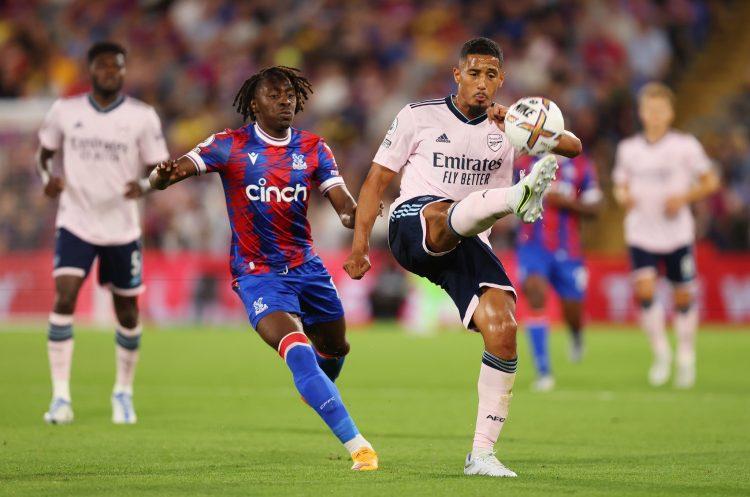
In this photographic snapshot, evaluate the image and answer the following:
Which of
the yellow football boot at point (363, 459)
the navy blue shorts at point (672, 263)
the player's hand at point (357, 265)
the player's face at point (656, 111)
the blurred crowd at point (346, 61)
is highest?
the blurred crowd at point (346, 61)

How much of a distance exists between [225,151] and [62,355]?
3.55 metres

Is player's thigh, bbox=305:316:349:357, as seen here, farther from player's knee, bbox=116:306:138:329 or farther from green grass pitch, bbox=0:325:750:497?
player's knee, bbox=116:306:138:329

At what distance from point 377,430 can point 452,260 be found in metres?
2.66

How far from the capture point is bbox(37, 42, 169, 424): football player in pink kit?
10711 mm

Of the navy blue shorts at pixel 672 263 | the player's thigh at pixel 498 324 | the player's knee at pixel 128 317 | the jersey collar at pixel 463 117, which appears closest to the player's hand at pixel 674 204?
the navy blue shorts at pixel 672 263

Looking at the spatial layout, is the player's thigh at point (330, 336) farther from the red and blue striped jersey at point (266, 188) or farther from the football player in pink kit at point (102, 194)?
the football player in pink kit at point (102, 194)

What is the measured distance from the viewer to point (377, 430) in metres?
10.1

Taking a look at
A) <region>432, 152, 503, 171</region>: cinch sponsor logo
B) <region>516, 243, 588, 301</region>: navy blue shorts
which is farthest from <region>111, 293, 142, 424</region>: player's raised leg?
<region>516, 243, 588, 301</region>: navy blue shorts

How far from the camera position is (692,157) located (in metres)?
14.7

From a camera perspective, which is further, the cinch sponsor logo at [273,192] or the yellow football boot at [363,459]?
the cinch sponsor logo at [273,192]

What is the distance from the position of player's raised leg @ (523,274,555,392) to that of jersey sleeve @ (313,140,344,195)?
568 cm

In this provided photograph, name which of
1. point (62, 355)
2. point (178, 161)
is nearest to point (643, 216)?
point (62, 355)

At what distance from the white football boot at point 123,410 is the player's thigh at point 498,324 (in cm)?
399

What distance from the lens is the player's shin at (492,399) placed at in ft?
24.4
